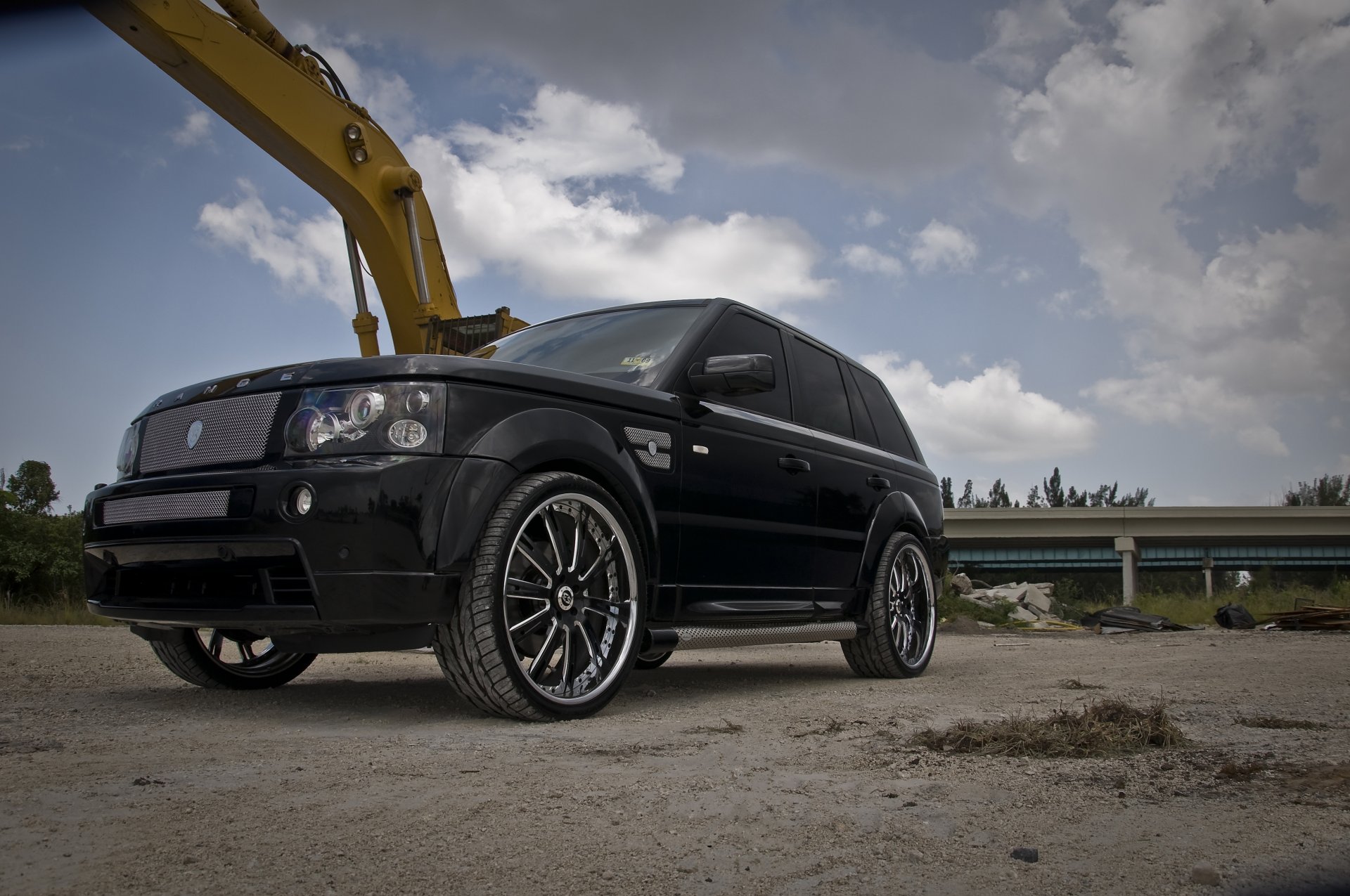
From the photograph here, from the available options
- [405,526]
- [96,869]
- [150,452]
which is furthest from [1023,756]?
[150,452]

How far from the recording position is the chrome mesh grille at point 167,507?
3475 mm

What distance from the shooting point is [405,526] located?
10.9 ft

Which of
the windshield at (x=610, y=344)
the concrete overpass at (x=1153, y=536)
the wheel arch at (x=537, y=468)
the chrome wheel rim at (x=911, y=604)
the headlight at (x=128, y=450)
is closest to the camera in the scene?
the wheel arch at (x=537, y=468)

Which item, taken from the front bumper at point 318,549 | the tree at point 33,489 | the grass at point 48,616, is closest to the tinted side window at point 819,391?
the front bumper at point 318,549

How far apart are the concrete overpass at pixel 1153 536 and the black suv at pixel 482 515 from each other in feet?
129

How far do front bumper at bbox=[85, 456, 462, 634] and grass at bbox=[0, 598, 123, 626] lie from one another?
8.37m

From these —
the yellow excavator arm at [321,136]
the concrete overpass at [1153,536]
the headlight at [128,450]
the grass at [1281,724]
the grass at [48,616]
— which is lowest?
the grass at [48,616]

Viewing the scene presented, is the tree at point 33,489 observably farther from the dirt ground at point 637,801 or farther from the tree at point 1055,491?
the tree at point 1055,491

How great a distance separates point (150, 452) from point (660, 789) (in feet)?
8.26

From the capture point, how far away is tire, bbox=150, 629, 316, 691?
451cm

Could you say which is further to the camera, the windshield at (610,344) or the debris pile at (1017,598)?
the debris pile at (1017,598)

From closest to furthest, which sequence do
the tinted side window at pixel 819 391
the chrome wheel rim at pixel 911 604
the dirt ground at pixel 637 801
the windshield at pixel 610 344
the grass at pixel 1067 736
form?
the dirt ground at pixel 637 801 < the grass at pixel 1067 736 < the windshield at pixel 610 344 < the tinted side window at pixel 819 391 < the chrome wheel rim at pixel 911 604

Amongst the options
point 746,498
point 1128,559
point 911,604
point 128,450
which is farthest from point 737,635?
point 1128,559

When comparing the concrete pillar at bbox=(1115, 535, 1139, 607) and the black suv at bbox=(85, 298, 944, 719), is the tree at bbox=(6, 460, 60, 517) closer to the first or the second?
the black suv at bbox=(85, 298, 944, 719)
